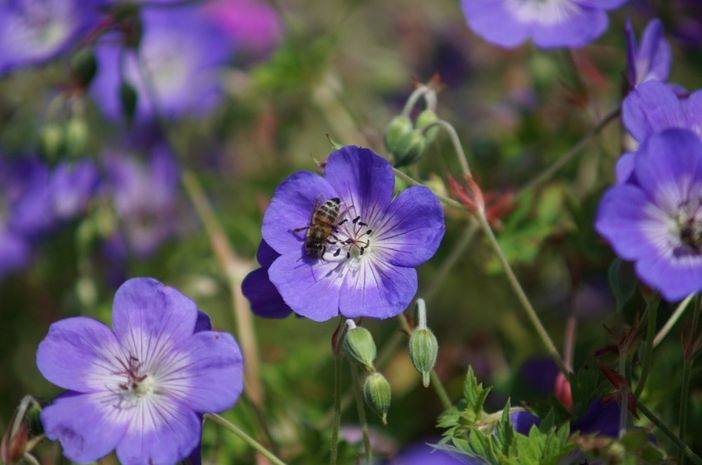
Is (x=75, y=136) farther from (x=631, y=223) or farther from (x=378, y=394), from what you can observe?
(x=631, y=223)

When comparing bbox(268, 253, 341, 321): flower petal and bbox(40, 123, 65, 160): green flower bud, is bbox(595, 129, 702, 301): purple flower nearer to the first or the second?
bbox(268, 253, 341, 321): flower petal

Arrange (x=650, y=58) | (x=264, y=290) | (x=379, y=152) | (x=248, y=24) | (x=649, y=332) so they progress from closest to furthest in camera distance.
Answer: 1. (x=649, y=332)
2. (x=264, y=290)
3. (x=650, y=58)
4. (x=379, y=152)
5. (x=248, y=24)

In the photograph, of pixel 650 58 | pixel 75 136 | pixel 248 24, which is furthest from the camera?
pixel 248 24

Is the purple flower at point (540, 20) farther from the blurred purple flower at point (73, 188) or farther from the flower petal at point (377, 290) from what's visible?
the blurred purple flower at point (73, 188)

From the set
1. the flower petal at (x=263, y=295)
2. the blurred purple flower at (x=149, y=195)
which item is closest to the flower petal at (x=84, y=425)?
the flower petal at (x=263, y=295)

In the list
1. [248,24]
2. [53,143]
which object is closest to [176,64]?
[248,24]

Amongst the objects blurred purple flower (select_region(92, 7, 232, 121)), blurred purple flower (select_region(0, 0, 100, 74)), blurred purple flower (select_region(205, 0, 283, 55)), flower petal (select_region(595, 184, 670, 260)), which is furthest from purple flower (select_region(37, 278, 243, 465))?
blurred purple flower (select_region(205, 0, 283, 55))
